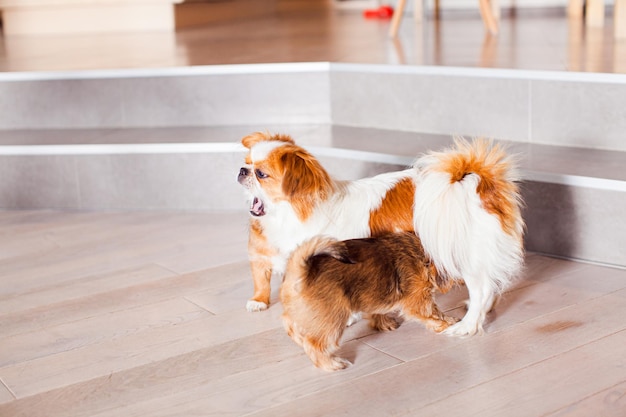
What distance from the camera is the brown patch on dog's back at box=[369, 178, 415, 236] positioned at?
1827 mm

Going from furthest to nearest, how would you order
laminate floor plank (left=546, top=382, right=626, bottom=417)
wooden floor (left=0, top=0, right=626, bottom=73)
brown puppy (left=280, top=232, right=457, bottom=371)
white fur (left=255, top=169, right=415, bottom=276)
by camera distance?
wooden floor (left=0, top=0, right=626, bottom=73) → white fur (left=255, top=169, right=415, bottom=276) → brown puppy (left=280, top=232, right=457, bottom=371) → laminate floor plank (left=546, top=382, right=626, bottom=417)

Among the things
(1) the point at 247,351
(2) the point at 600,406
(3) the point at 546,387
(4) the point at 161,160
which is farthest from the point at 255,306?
(4) the point at 161,160

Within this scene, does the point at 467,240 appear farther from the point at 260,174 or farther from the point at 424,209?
the point at 260,174

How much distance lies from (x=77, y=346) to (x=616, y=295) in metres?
1.27

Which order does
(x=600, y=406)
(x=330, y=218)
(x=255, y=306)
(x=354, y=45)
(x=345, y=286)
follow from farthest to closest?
(x=354, y=45) → (x=255, y=306) → (x=330, y=218) → (x=345, y=286) → (x=600, y=406)

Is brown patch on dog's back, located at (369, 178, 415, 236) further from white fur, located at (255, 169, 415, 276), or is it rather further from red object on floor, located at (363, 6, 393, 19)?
red object on floor, located at (363, 6, 393, 19)

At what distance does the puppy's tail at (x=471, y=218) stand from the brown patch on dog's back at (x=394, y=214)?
0.21 ft

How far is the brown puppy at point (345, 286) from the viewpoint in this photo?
5.11 ft

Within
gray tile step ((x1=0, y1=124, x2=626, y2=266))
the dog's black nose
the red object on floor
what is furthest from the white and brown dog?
the red object on floor

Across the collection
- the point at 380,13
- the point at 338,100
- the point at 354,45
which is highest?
the point at 380,13

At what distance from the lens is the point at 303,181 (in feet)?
5.76

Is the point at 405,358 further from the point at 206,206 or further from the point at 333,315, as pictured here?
the point at 206,206

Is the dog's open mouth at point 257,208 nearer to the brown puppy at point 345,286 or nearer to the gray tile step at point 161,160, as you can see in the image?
the brown puppy at point 345,286

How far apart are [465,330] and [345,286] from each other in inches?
A: 13.0
